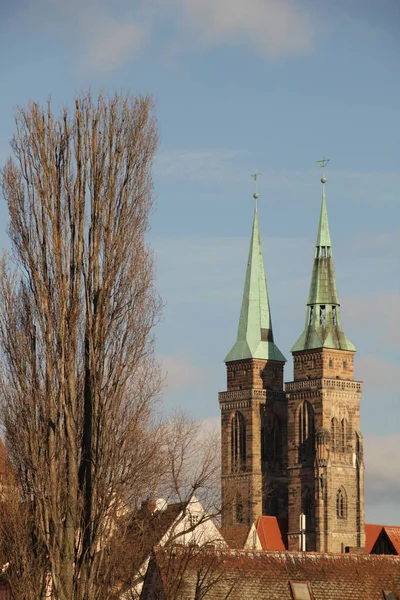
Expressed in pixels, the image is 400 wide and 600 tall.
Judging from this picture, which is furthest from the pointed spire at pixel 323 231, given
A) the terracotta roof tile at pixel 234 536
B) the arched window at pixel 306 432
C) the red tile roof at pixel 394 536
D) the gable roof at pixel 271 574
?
the gable roof at pixel 271 574

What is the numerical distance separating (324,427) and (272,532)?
8152mm

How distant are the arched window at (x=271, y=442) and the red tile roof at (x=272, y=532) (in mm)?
4688

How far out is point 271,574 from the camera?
4547 cm

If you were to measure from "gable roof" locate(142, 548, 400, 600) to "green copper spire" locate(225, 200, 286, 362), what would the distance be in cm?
8024

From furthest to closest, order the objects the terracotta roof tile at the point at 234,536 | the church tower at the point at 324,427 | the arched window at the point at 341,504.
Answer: the arched window at the point at 341,504 < the church tower at the point at 324,427 < the terracotta roof tile at the point at 234,536

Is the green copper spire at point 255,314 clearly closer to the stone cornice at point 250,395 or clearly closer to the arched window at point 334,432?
the stone cornice at point 250,395

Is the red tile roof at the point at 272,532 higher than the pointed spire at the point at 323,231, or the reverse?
the pointed spire at the point at 323,231

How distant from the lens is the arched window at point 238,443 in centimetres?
12469

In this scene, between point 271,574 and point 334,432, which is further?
point 334,432

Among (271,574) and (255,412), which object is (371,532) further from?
(271,574)

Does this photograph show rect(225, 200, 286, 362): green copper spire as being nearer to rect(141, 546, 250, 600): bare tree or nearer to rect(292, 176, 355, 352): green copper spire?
rect(292, 176, 355, 352): green copper spire

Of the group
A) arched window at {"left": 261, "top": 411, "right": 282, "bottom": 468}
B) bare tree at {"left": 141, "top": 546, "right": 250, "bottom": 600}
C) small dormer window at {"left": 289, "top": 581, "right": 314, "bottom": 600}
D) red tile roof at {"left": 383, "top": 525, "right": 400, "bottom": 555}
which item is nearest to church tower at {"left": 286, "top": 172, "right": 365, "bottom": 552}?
arched window at {"left": 261, "top": 411, "right": 282, "bottom": 468}

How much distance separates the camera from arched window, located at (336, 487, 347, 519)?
120 m

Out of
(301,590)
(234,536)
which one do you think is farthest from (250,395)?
(301,590)
